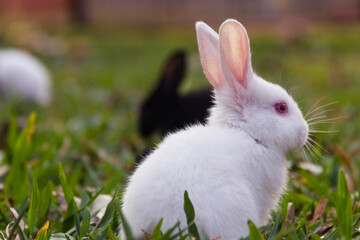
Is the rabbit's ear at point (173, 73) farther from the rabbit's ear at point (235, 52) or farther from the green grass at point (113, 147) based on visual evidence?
the rabbit's ear at point (235, 52)

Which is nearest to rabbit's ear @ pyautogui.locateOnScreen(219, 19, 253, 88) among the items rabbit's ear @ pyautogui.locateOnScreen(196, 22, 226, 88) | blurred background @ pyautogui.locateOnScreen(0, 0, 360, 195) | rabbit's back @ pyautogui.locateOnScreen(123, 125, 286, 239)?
rabbit's ear @ pyautogui.locateOnScreen(196, 22, 226, 88)

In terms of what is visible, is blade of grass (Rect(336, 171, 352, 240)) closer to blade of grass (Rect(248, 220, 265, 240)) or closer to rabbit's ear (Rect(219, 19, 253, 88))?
blade of grass (Rect(248, 220, 265, 240))

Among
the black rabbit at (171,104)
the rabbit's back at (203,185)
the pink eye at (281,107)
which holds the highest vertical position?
the pink eye at (281,107)

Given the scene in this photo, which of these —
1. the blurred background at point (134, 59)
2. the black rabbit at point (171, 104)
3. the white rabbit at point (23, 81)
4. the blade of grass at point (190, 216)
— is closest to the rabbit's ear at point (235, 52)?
the blurred background at point (134, 59)

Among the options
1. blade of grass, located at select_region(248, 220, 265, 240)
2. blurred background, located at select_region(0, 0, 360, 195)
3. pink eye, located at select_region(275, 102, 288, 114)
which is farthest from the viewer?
blurred background, located at select_region(0, 0, 360, 195)

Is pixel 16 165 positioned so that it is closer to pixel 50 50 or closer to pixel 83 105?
pixel 83 105

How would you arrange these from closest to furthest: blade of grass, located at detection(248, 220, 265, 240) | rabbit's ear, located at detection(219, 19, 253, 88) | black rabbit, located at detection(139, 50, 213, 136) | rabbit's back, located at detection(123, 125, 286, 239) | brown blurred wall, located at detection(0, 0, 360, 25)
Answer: blade of grass, located at detection(248, 220, 265, 240) < rabbit's back, located at detection(123, 125, 286, 239) < rabbit's ear, located at detection(219, 19, 253, 88) < black rabbit, located at detection(139, 50, 213, 136) < brown blurred wall, located at detection(0, 0, 360, 25)

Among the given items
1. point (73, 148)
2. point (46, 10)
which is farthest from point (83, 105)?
point (46, 10)

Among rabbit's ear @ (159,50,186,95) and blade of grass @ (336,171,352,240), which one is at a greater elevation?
blade of grass @ (336,171,352,240)
